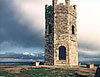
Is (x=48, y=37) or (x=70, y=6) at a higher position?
(x=70, y=6)

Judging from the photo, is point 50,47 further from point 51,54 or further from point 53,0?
point 53,0

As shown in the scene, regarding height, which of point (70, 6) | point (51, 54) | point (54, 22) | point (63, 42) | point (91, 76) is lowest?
point (91, 76)

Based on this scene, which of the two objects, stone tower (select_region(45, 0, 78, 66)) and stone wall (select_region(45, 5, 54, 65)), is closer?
stone tower (select_region(45, 0, 78, 66))

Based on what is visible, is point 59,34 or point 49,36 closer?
point 59,34

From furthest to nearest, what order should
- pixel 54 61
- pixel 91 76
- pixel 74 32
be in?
pixel 74 32, pixel 54 61, pixel 91 76

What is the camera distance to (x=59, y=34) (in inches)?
1519

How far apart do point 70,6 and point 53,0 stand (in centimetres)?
383

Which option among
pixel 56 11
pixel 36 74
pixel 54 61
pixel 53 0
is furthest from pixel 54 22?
pixel 36 74

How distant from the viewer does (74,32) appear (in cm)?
4103

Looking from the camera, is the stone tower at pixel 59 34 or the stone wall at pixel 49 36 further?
the stone wall at pixel 49 36

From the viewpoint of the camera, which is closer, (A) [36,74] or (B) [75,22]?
(A) [36,74]

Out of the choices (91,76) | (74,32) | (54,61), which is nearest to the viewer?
(91,76)

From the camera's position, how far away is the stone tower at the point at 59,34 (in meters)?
38.3

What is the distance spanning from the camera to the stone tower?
38344 mm
